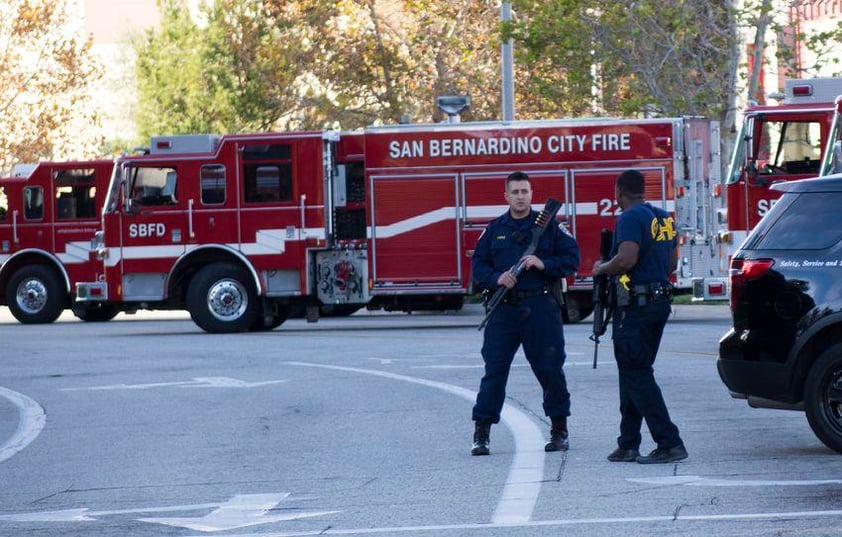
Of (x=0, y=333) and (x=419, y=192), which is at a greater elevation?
(x=419, y=192)

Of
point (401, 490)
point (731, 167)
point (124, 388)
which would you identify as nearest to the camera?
point (401, 490)

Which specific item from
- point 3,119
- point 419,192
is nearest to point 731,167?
point 419,192

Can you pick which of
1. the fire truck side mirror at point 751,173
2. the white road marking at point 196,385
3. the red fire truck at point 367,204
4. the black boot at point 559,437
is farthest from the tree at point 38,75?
the black boot at point 559,437

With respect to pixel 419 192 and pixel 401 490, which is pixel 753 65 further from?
pixel 401 490

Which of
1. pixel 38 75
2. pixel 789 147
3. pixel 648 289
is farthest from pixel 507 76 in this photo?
pixel 648 289

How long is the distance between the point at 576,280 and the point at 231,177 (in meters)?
5.16

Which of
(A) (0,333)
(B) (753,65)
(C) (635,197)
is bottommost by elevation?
(A) (0,333)

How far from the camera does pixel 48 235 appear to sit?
2919cm

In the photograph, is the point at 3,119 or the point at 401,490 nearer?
the point at 401,490

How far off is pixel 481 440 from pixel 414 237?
563 inches

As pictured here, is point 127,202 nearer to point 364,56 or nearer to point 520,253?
point 520,253

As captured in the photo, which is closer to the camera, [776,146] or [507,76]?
[776,146]

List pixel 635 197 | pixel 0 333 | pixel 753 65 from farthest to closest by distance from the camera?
pixel 753 65 < pixel 0 333 < pixel 635 197

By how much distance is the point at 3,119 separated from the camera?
4738cm
